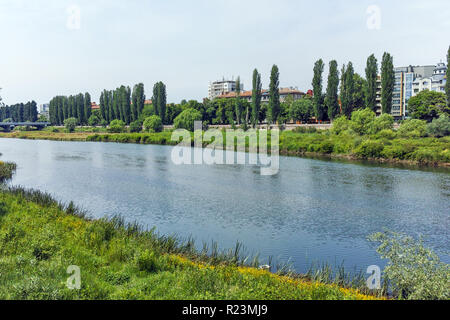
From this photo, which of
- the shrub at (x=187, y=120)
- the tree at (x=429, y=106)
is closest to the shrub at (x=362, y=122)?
the tree at (x=429, y=106)

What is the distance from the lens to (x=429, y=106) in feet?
229

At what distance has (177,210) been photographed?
22.9 meters

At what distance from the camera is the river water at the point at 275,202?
58.0ft

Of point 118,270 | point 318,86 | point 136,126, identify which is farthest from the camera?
point 136,126

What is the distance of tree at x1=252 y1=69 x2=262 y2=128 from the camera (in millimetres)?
80500

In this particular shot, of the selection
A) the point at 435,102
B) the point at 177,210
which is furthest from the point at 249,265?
the point at 435,102

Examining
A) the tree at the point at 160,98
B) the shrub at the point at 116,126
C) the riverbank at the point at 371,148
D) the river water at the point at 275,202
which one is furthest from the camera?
the shrub at the point at 116,126

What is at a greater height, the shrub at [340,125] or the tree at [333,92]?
the tree at [333,92]

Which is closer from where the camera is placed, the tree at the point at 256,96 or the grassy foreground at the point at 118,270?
the grassy foreground at the point at 118,270

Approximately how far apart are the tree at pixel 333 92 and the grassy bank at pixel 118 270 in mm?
60298

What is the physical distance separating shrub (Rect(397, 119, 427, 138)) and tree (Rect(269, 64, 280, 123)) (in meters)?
24.3

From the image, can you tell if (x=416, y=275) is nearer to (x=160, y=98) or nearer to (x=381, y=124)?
(x=381, y=124)

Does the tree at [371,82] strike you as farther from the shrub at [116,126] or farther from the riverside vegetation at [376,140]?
the shrub at [116,126]

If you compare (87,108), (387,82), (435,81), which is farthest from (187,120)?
(435,81)
